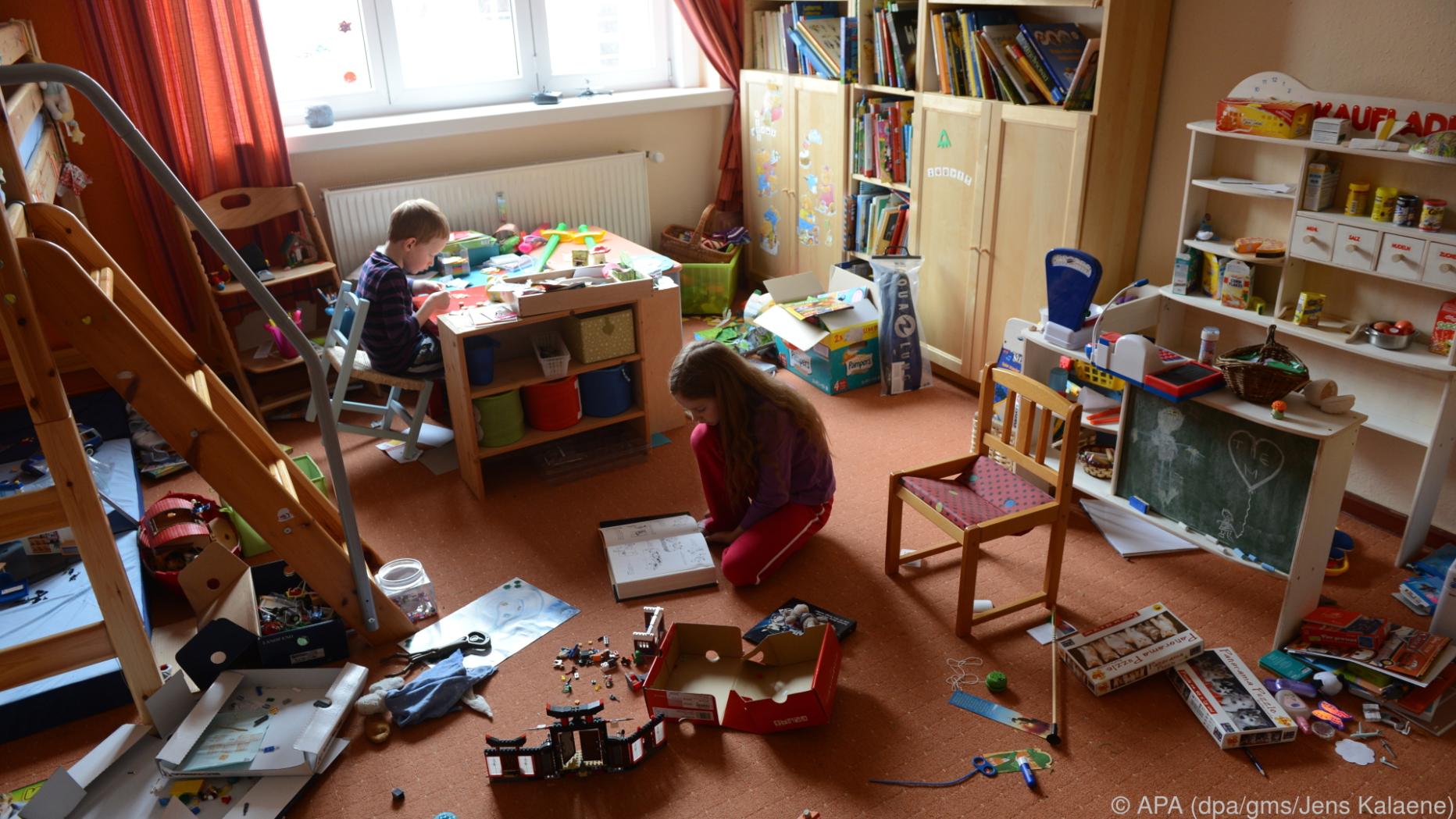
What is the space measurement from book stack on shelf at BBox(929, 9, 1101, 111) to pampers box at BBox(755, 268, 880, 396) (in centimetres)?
96

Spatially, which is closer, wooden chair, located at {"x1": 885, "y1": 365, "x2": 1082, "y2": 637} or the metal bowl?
wooden chair, located at {"x1": 885, "y1": 365, "x2": 1082, "y2": 637}

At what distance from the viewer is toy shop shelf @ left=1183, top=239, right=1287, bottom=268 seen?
309 centimetres

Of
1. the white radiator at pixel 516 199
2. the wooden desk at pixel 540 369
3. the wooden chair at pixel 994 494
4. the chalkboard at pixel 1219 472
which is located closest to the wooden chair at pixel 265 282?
the white radiator at pixel 516 199

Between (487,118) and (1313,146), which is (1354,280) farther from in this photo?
(487,118)

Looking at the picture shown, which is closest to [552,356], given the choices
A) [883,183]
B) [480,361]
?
[480,361]

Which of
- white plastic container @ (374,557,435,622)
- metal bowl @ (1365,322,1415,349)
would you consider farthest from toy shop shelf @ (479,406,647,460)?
metal bowl @ (1365,322,1415,349)

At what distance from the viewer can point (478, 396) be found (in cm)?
344

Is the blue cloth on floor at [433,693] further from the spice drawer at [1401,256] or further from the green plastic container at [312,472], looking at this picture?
the spice drawer at [1401,256]

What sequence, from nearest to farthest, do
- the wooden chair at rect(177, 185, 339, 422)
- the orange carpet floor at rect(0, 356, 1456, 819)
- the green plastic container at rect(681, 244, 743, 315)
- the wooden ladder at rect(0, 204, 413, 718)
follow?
the wooden ladder at rect(0, 204, 413, 718) < the orange carpet floor at rect(0, 356, 1456, 819) < the wooden chair at rect(177, 185, 339, 422) < the green plastic container at rect(681, 244, 743, 315)

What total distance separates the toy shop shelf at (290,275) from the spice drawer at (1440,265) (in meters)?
3.94

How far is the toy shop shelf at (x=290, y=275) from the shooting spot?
4.05 meters

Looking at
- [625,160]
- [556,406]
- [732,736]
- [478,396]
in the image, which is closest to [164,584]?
[478,396]

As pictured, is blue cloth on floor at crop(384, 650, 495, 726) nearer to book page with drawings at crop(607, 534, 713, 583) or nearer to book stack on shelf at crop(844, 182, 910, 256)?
book page with drawings at crop(607, 534, 713, 583)

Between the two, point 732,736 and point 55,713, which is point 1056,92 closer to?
point 732,736
